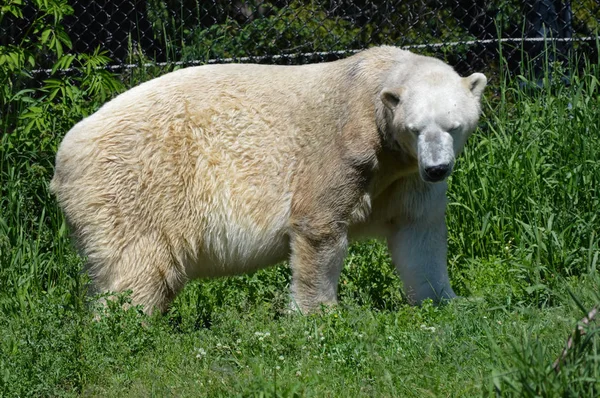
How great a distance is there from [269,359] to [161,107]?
1.67 m

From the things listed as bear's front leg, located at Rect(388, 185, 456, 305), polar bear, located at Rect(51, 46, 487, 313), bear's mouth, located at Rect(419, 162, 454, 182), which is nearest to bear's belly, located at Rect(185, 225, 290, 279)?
polar bear, located at Rect(51, 46, 487, 313)

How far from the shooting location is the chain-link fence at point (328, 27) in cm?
712

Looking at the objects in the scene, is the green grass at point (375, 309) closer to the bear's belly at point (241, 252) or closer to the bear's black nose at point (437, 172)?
the bear's belly at point (241, 252)

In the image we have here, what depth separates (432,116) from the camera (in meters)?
4.34

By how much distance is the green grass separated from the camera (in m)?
3.34

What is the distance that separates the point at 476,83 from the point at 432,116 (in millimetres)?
421

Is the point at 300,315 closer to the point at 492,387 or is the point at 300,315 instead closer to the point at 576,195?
the point at 492,387

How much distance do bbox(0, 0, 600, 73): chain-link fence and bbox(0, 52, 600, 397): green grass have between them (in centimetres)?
66

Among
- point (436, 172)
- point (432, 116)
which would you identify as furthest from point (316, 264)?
point (432, 116)

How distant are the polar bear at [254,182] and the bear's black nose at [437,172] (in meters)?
0.33

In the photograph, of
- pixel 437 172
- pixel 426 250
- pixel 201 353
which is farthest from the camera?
pixel 426 250

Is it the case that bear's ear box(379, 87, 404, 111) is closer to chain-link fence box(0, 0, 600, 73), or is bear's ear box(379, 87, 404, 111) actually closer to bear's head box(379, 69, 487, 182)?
bear's head box(379, 69, 487, 182)

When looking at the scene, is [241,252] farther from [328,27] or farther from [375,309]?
[328,27]

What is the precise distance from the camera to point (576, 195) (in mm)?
5387
